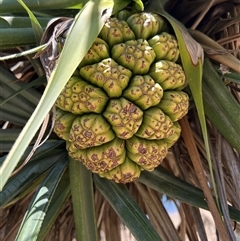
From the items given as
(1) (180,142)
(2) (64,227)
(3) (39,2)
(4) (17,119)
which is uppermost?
(3) (39,2)

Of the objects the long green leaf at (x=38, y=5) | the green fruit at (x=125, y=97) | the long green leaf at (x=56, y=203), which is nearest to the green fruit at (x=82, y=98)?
the green fruit at (x=125, y=97)

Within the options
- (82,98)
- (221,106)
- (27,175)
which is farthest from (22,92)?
(221,106)

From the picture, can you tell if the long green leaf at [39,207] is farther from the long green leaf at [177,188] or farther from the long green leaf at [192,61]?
the long green leaf at [192,61]

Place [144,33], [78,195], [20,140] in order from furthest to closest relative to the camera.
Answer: [78,195] < [144,33] < [20,140]

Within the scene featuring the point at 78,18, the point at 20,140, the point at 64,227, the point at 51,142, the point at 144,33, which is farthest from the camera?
the point at 64,227

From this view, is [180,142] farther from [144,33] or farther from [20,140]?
[20,140]

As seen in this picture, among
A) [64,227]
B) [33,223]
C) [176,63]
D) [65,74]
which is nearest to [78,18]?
[65,74]
